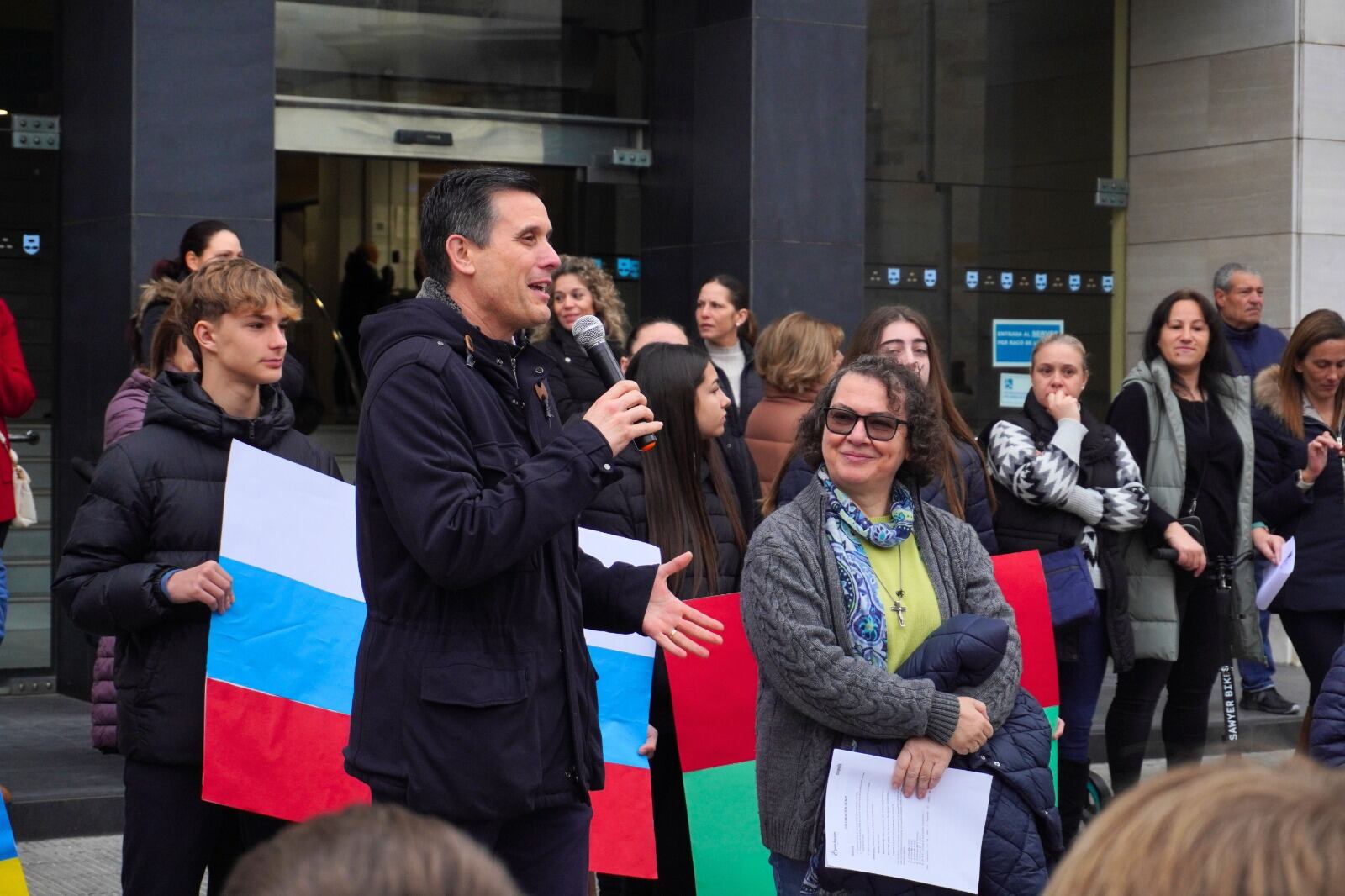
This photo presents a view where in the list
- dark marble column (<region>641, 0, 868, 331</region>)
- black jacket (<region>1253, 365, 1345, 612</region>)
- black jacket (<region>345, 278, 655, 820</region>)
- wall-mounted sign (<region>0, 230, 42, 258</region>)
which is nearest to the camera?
black jacket (<region>345, 278, 655, 820</region>)

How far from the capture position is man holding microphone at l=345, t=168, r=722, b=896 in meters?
3.29

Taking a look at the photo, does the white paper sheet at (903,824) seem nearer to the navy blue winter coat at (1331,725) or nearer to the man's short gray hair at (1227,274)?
the navy blue winter coat at (1331,725)

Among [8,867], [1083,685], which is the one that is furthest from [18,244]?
[1083,685]

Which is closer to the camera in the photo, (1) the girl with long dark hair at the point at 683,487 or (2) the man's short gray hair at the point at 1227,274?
(1) the girl with long dark hair at the point at 683,487

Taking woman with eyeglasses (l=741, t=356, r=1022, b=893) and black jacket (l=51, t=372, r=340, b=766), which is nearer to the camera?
woman with eyeglasses (l=741, t=356, r=1022, b=893)

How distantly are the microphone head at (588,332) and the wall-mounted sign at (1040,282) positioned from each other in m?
8.66

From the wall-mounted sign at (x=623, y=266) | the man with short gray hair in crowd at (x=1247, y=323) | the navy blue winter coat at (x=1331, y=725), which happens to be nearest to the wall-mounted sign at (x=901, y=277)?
the wall-mounted sign at (x=623, y=266)

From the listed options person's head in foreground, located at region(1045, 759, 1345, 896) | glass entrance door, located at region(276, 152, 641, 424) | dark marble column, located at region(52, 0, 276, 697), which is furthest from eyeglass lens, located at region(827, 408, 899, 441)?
glass entrance door, located at region(276, 152, 641, 424)

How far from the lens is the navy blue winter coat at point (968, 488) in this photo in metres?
5.81

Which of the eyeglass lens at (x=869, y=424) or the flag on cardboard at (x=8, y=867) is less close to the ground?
the eyeglass lens at (x=869, y=424)

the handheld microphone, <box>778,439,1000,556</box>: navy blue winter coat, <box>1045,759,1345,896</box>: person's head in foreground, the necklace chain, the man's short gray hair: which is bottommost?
the necklace chain

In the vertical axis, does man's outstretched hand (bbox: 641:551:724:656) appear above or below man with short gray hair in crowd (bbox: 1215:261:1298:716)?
below

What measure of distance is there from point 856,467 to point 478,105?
688cm

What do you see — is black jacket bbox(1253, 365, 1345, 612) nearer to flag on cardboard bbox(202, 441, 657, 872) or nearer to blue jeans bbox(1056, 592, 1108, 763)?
blue jeans bbox(1056, 592, 1108, 763)
